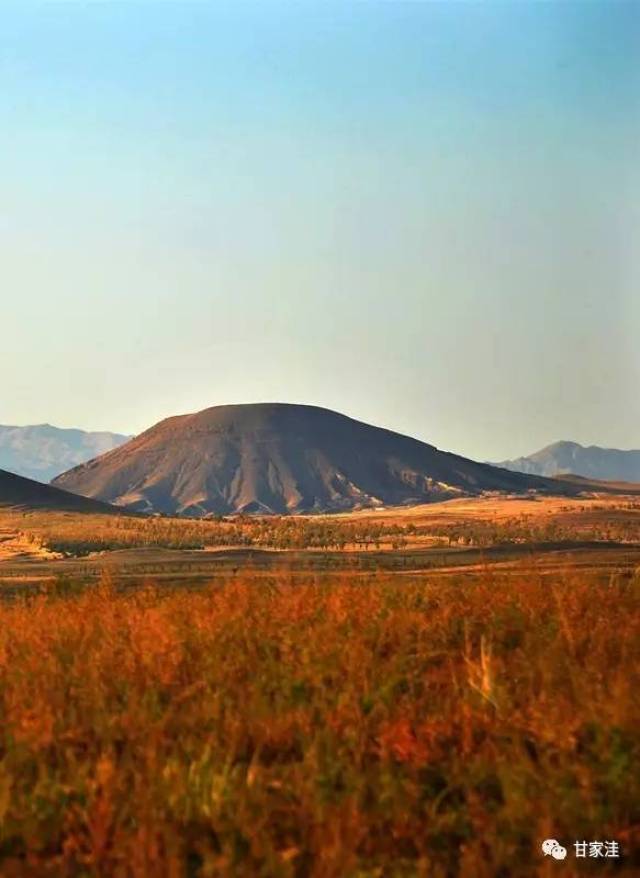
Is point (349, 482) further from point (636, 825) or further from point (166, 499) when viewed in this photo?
point (636, 825)

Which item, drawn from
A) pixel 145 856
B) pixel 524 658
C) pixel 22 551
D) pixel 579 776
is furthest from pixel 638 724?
pixel 22 551

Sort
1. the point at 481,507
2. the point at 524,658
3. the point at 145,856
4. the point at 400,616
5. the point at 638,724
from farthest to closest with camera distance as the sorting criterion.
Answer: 1. the point at 481,507
2. the point at 400,616
3. the point at 524,658
4. the point at 638,724
5. the point at 145,856

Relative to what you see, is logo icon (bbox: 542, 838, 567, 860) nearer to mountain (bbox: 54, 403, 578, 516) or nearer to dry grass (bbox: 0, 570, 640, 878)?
dry grass (bbox: 0, 570, 640, 878)

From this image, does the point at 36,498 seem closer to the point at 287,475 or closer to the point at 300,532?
the point at 300,532

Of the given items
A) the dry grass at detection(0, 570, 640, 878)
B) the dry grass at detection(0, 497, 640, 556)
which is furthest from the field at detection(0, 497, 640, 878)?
the dry grass at detection(0, 497, 640, 556)

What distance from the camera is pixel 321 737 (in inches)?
313

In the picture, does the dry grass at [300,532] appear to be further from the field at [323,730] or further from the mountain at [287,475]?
the mountain at [287,475]

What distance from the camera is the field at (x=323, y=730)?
6.90 metres

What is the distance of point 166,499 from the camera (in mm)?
173250

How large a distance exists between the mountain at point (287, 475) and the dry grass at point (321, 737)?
149810 millimetres

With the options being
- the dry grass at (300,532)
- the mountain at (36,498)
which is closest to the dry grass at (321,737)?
the dry grass at (300,532)

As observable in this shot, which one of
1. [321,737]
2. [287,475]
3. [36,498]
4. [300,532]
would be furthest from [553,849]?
[287,475]

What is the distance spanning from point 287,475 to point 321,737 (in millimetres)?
172641

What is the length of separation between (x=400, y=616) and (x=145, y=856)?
4.14 m
